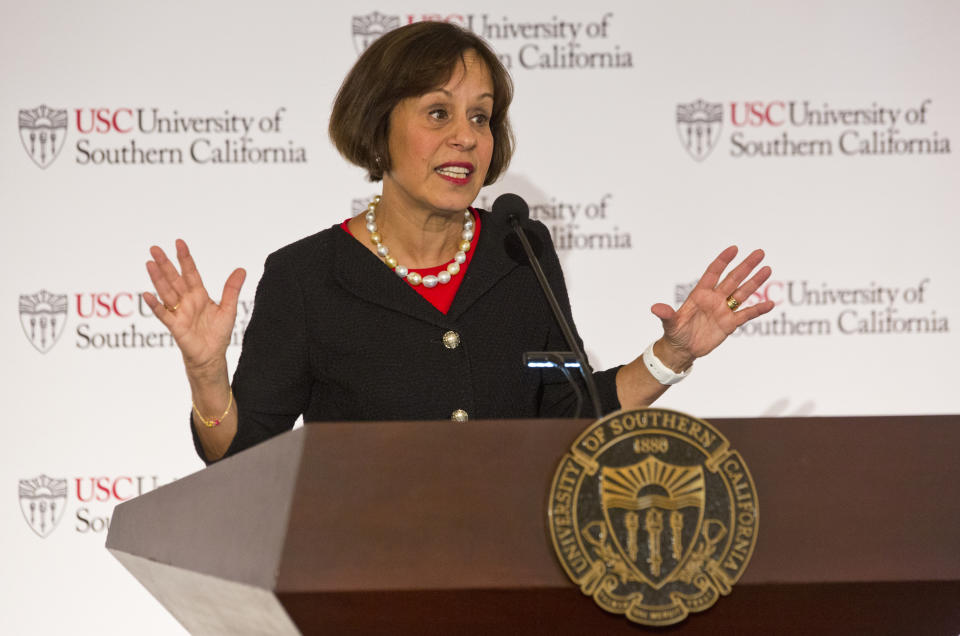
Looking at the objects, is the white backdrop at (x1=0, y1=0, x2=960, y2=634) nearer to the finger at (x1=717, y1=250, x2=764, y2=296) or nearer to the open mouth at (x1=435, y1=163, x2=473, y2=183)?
the open mouth at (x1=435, y1=163, x2=473, y2=183)

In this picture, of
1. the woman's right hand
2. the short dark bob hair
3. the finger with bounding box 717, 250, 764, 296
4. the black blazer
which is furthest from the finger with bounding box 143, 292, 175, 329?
the finger with bounding box 717, 250, 764, 296

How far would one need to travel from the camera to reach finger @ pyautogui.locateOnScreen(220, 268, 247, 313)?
1.65 meters

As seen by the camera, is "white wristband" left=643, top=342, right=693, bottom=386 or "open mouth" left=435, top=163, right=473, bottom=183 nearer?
"white wristband" left=643, top=342, right=693, bottom=386

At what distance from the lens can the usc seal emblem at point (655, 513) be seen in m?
1.08

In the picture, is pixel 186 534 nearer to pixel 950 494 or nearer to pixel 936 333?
pixel 950 494

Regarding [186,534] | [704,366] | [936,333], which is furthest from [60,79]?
[936,333]

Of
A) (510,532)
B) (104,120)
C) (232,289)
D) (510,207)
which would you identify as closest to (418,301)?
(510,207)

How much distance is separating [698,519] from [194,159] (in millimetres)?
2452

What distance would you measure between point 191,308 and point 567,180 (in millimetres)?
1757

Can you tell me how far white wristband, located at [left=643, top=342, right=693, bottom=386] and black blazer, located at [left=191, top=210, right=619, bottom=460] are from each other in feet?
0.28

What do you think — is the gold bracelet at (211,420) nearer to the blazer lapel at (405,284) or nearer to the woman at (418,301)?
the woman at (418,301)

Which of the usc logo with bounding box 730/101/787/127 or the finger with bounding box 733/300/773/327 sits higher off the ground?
the usc logo with bounding box 730/101/787/127

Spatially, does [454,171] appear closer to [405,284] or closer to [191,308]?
[405,284]

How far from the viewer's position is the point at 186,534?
1.34m
